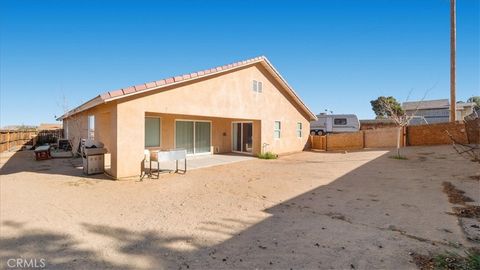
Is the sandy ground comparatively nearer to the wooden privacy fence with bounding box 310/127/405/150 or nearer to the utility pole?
the utility pole

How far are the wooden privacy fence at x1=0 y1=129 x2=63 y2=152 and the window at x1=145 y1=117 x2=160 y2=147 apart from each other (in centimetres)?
1323

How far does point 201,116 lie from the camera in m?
12.6

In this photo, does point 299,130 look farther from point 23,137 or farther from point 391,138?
point 23,137

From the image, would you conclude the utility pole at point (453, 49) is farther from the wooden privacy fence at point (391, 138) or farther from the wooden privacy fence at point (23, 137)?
the wooden privacy fence at point (23, 137)

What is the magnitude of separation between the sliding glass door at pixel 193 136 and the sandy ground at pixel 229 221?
4574 mm

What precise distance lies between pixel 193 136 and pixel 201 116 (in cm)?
171

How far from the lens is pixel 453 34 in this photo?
1459 cm

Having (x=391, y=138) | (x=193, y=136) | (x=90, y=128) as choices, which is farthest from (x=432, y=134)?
(x=90, y=128)

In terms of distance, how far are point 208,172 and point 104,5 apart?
9.10 m

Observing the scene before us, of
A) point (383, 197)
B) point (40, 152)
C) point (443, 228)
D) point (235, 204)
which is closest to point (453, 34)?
point (383, 197)

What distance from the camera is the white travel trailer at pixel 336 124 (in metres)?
26.4

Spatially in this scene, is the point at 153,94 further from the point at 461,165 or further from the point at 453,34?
the point at 453,34

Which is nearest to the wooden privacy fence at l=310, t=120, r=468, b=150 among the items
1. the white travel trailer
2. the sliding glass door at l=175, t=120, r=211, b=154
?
the white travel trailer

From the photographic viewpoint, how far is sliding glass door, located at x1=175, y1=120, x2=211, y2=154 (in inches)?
517
